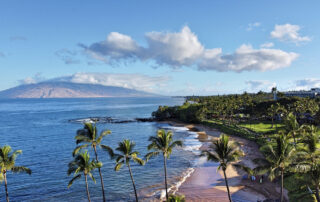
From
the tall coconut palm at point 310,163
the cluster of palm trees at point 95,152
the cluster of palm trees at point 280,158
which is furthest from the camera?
the cluster of palm trees at point 95,152

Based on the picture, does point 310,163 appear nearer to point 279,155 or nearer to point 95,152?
point 279,155

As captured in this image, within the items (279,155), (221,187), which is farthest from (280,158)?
(221,187)

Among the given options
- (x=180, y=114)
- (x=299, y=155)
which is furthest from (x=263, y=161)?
(x=180, y=114)

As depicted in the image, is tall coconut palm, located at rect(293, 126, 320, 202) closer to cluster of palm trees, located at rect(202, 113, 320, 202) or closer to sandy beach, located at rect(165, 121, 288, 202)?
cluster of palm trees, located at rect(202, 113, 320, 202)

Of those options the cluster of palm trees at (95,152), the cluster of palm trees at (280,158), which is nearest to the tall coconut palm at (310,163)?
the cluster of palm trees at (280,158)

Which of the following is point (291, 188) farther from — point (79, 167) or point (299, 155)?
point (79, 167)

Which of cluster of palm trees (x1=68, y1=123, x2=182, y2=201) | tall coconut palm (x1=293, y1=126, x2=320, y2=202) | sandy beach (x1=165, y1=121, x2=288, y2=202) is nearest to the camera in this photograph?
tall coconut palm (x1=293, y1=126, x2=320, y2=202)

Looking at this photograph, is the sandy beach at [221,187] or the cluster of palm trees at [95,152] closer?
the cluster of palm trees at [95,152]

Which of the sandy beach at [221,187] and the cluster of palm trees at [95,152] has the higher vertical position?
the cluster of palm trees at [95,152]

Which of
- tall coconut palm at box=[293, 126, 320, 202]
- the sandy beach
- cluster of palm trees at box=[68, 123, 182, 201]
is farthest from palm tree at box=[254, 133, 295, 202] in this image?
the sandy beach

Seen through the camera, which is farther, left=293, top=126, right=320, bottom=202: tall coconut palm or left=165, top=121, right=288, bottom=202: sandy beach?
left=165, top=121, right=288, bottom=202: sandy beach

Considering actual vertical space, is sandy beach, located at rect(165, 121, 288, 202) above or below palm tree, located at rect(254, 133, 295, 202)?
below

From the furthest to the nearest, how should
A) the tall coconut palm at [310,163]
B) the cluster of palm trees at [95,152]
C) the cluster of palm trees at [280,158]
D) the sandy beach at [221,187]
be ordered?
the sandy beach at [221,187]
the cluster of palm trees at [95,152]
the cluster of palm trees at [280,158]
the tall coconut palm at [310,163]

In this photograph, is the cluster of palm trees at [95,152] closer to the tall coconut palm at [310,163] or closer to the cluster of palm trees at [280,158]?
the cluster of palm trees at [280,158]
